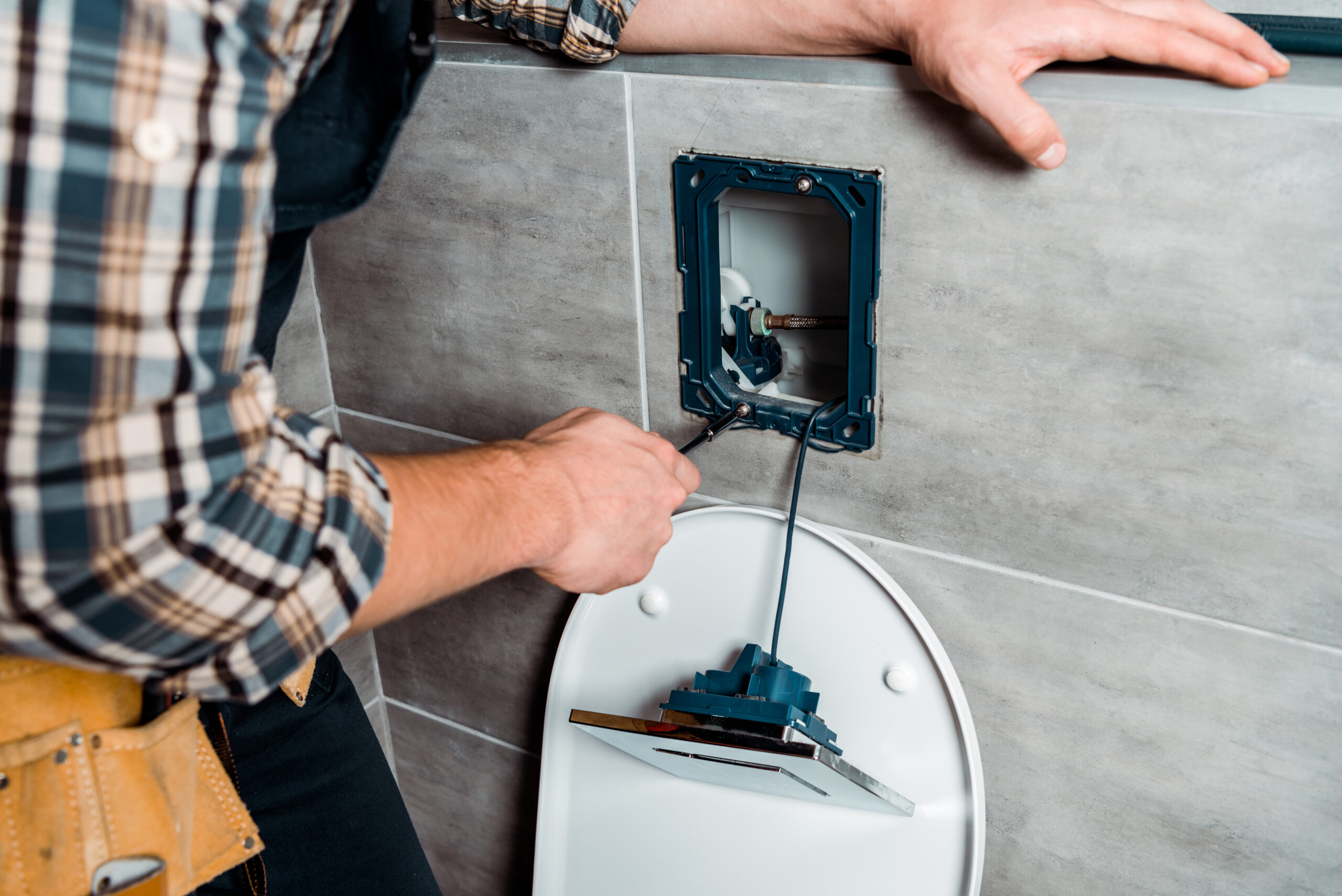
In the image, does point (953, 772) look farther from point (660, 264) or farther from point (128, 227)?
point (128, 227)

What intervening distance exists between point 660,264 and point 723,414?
126 millimetres

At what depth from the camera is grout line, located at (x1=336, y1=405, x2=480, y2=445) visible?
1.02 metres

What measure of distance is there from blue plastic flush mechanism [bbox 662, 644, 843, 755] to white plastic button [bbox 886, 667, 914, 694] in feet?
0.19

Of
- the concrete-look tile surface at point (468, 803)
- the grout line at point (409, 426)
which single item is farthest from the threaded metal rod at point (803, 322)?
the concrete-look tile surface at point (468, 803)

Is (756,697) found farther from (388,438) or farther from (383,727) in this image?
(383,727)

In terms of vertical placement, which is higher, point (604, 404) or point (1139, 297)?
point (1139, 297)

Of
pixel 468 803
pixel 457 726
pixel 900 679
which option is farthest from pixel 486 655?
pixel 900 679

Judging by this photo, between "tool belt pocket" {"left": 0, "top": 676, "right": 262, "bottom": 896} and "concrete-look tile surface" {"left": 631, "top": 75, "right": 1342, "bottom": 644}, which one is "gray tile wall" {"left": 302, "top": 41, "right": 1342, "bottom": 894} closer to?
"concrete-look tile surface" {"left": 631, "top": 75, "right": 1342, "bottom": 644}

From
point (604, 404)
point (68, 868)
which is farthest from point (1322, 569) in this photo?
point (68, 868)

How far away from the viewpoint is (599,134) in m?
0.80

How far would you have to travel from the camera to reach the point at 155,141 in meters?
0.40

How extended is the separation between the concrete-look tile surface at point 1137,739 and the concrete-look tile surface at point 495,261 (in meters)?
0.29

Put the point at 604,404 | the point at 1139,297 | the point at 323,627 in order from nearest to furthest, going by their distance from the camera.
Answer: the point at 323,627 < the point at 1139,297 < the point at 604,404

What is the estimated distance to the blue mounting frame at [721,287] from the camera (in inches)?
28.0
